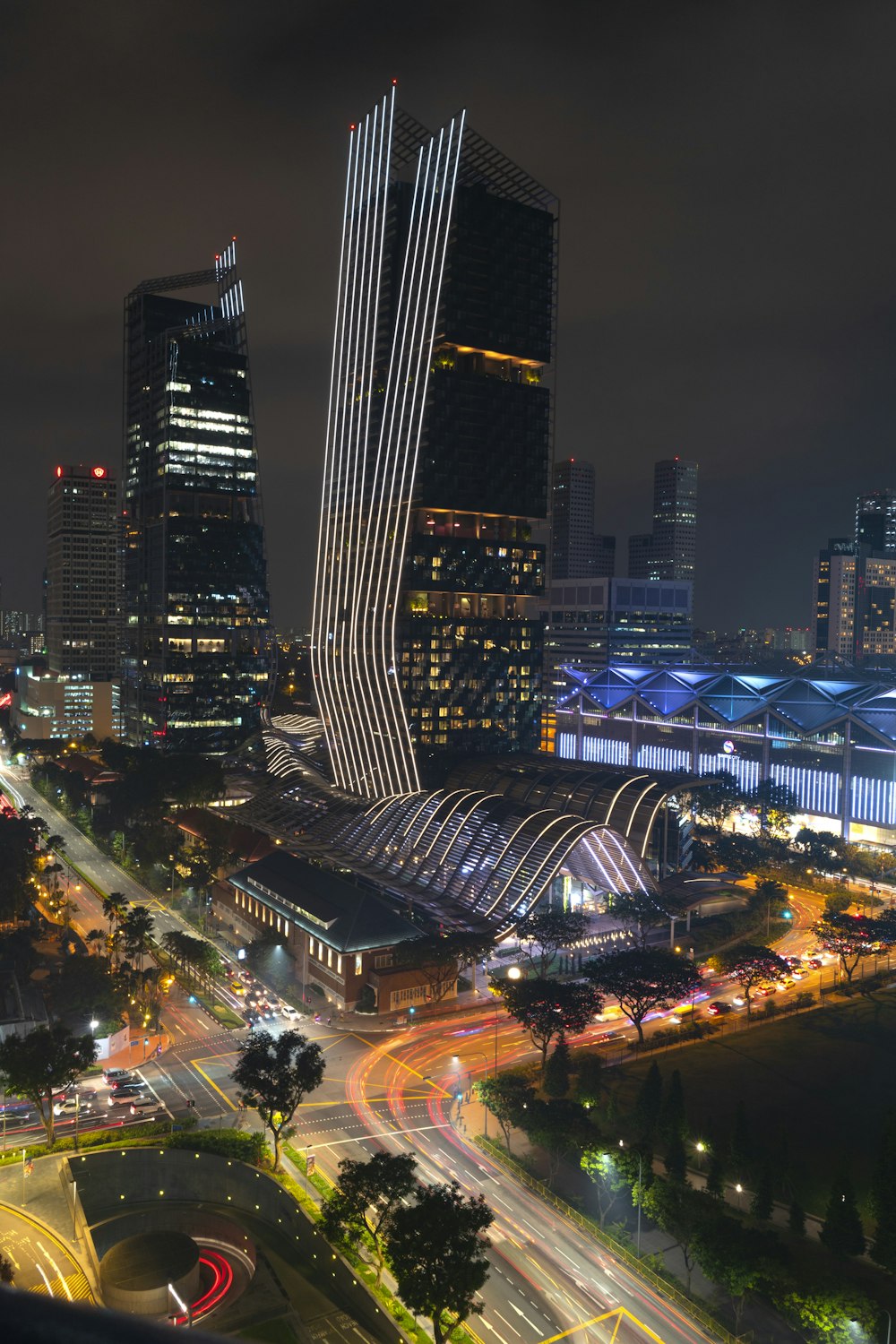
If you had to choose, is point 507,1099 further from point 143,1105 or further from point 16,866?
point 16,866

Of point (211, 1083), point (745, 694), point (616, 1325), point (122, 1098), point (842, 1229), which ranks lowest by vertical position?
point (211, 1083)

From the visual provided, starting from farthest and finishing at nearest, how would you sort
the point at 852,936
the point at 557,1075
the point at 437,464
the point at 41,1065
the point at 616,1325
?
the point at 437,464, the point at 852,936, the point at 557,1075, the point at 41,1065, the point at 616,1325

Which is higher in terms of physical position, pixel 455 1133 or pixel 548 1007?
pixel 548 1007

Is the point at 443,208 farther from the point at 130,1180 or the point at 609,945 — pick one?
the point at 130,1180

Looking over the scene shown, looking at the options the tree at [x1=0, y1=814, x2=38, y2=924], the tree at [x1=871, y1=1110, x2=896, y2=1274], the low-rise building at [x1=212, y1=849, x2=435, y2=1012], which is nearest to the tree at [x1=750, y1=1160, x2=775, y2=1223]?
the tree at [x1=871, y1=1110, x2=896, y2=1274]

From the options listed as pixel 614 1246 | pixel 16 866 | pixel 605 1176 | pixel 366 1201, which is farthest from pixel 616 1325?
pixel 16 866

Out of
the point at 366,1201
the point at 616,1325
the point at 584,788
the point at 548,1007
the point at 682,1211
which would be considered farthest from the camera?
the point at 584,788

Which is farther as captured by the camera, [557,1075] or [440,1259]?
[557,1075]

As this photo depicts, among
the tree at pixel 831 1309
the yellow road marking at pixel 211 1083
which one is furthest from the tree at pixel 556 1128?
the yellow road marking at pixel 211 1083
